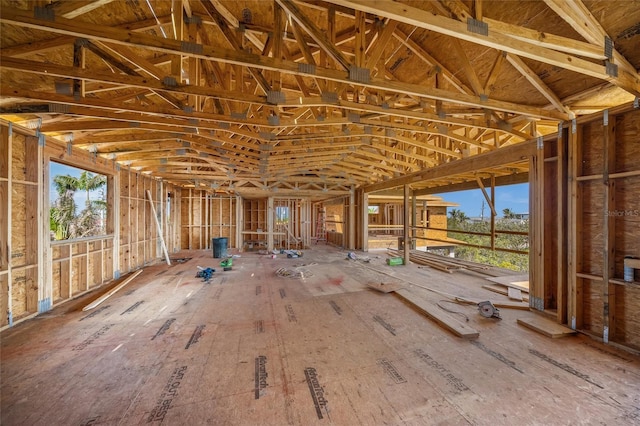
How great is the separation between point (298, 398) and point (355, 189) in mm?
10607

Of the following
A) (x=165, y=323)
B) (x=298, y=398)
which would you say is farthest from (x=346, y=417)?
(x=165, y=323)

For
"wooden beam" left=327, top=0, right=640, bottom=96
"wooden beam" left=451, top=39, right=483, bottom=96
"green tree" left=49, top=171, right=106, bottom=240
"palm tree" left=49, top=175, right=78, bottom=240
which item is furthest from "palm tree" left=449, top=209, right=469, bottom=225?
"palm tree" left=49, top=175, right=78, bottom=240

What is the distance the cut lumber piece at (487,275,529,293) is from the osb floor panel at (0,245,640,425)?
1.67 metres

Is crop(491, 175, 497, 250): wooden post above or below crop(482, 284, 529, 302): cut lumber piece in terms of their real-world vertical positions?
above

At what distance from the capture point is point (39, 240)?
13.6ft

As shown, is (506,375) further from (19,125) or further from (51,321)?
(19,125)

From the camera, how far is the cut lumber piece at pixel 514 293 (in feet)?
16.1

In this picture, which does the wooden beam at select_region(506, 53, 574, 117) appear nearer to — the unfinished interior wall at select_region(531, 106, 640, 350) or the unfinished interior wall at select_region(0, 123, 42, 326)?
the unfinished interior wall at select_region(531, 106, 640, 350)

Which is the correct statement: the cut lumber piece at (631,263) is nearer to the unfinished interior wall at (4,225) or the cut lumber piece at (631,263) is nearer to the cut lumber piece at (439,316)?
the cut lumber piece at (439,316)

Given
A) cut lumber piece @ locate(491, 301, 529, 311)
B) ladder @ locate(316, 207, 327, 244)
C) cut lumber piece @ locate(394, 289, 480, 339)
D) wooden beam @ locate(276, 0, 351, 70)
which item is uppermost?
→ wooden beam @ locate(276, 0, 351, 70)

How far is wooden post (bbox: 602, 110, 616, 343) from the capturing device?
3.28m

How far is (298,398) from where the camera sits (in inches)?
88.0

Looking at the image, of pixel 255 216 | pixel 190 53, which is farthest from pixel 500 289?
pixel 255 216

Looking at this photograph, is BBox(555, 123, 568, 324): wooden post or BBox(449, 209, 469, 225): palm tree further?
BBox(449, 209, 469, 225): palm tree
